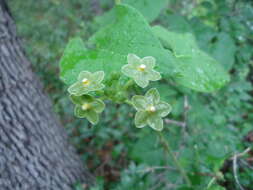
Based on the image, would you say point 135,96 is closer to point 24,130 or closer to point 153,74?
point 153,74

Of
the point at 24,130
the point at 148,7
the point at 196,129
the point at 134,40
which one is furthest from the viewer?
the point at 196,129

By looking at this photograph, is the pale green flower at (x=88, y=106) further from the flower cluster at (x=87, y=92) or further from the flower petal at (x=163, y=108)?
the flower petal at (x=163, y=108)

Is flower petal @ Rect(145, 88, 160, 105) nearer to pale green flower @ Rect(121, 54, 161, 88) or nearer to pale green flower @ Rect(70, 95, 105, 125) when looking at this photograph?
pale green flower @ Rect(121, 54, 161, 88)

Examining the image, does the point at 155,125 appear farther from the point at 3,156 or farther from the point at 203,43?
the point at 203,43

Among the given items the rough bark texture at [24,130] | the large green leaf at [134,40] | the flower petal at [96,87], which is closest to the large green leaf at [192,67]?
the large green leaf at [134,40]

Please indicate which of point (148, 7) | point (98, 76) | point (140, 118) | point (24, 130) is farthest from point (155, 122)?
point (24, 130)

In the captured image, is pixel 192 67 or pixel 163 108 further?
pixel 192 67

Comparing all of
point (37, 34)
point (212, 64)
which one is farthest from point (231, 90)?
point (37, 34)
